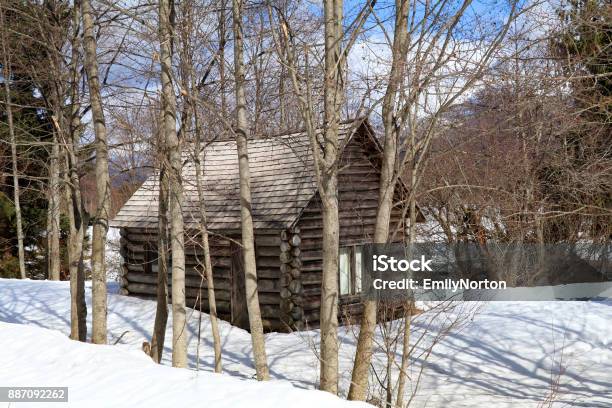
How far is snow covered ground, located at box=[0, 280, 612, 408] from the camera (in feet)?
22.4

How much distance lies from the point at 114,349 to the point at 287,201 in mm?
6438

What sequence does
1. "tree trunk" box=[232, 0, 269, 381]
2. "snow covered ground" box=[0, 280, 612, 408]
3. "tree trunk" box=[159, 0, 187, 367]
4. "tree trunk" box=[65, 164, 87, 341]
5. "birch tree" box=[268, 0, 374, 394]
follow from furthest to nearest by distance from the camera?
"tree trunk" box=[65, 164, 87, 341], "tree trunk" box=[159, 0, 187, 367], "tree trunk" box=[232, 0, 269, 381], "birch tree" box=[268, 0, 374, 394], "snow covered ground" box=[0, 280, 612, 408]

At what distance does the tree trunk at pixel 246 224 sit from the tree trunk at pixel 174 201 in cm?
107

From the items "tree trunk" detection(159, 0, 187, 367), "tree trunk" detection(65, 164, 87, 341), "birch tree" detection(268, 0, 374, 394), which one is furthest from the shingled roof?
"birch tree" detection(268, 0, 374, 394)

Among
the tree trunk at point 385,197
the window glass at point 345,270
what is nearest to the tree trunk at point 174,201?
the tree trunk at point 385,197

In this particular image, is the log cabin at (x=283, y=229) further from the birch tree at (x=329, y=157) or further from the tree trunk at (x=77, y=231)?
the birch tree at (x=329, y=157)

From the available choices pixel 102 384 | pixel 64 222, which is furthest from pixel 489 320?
pixel 64 222

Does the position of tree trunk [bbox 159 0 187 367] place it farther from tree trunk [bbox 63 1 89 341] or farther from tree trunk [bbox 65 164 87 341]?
tree trunk [bbox 65 164 87 341]

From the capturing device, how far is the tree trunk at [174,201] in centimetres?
1003

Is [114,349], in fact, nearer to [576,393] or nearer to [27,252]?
[576,393]

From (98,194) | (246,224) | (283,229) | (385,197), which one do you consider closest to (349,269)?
(283,229)

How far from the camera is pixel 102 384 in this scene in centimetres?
739

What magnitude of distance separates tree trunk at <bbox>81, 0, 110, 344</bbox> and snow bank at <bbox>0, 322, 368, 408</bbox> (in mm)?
752

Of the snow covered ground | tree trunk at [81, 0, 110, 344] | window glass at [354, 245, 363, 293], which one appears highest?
tree trunk at [81, 0, 110, 344]
